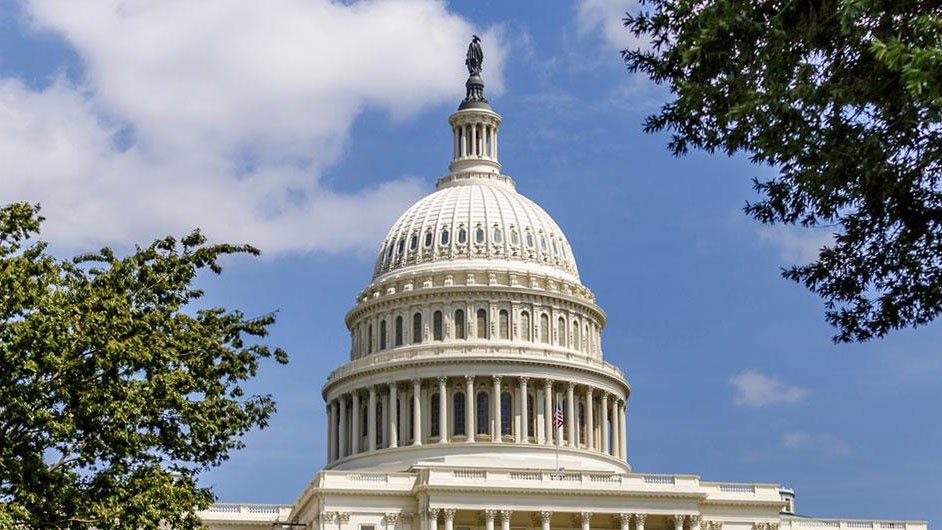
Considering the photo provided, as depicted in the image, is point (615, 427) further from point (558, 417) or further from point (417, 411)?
point (417, 411)

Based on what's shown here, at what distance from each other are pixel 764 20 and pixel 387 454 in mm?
89317

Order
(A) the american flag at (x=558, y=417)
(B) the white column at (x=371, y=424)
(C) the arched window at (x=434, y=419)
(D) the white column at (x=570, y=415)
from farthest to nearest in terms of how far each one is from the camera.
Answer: (B) the white column at (x=371, y=424) → (D) the white column at (x=570, y=415) → (C) the arched window at (x=434, y=419) → (A) the american flag at (x=558, y=417)

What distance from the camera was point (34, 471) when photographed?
131 ft

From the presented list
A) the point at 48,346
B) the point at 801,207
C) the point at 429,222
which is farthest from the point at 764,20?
the point at 429,222

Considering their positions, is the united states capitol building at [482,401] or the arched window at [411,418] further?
the arched window at [411,418]

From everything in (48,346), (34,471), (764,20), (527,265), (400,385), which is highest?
(527,265)

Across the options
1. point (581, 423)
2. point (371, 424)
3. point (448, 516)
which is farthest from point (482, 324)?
point (448, 516)

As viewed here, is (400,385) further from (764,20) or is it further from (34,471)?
(764,20)

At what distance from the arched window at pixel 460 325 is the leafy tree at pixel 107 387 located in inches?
2941

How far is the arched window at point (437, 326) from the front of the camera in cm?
11925

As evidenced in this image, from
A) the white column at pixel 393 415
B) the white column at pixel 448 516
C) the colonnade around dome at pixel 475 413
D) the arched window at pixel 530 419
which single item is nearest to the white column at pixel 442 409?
the colonnade around dome at pixel 475 413

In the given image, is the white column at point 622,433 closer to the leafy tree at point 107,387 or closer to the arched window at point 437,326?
the arched window at point 437,326

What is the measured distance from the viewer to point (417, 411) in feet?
376

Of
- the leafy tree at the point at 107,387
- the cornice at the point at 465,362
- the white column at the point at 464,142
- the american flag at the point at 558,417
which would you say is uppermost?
the white column at the point at 464,142
